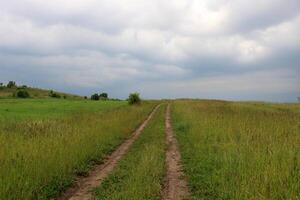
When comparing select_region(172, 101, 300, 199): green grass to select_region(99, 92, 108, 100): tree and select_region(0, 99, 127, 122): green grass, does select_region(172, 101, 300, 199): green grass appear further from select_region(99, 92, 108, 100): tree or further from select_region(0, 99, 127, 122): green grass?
select_region(99, 92, 108, 100): tree

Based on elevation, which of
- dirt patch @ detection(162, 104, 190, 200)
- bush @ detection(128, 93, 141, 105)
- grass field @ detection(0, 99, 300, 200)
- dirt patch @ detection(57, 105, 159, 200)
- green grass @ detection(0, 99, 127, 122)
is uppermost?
bush @ detection(128, 93, 141, 105)

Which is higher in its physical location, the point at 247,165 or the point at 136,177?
the point at 247,165

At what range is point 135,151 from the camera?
56.8ft

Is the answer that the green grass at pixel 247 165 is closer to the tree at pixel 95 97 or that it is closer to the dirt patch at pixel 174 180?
the dirt patch at pixel 174 180

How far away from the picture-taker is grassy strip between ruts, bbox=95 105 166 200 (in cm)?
979

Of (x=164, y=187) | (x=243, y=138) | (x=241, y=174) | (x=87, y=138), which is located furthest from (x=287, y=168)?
(x=87, y=138)

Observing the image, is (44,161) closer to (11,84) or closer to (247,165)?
(247,165)

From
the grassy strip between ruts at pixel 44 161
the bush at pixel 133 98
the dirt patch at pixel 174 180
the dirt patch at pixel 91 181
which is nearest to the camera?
the grassy strip between ruts at pixel 44 161

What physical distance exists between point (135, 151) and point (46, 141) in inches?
161

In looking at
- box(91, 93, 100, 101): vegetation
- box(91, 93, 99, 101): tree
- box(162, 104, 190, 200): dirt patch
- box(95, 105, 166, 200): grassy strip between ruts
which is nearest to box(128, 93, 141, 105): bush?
box(91, 93, 99, 101): tree

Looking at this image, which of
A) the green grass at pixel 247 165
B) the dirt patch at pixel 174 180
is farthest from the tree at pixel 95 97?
the dirt patch at pixel 174 180

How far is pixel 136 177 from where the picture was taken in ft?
37.2

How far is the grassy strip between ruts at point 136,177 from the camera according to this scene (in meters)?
9.79

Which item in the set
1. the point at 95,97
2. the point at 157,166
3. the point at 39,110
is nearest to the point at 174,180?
the point at 157,166
